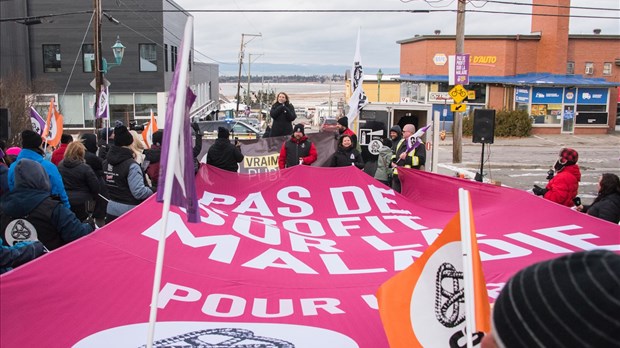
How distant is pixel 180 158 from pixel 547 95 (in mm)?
40284

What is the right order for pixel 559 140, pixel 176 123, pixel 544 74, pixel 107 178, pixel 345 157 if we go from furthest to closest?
pixel 544 74, pixel 559 140, pixel 345 157, pixel 107 178, pixel 176 123

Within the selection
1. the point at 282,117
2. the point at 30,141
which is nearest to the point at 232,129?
the point at 282,117

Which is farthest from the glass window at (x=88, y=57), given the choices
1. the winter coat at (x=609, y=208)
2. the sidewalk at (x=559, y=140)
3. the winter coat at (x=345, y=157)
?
the winter coat at (x=609, y=208)

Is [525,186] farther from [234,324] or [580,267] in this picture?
[580,267]

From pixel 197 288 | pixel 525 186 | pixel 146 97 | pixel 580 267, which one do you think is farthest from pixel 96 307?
pixel 146 97

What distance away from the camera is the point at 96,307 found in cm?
397

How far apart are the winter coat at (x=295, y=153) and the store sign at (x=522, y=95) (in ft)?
107

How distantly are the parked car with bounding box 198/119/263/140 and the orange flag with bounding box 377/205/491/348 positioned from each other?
806 inches

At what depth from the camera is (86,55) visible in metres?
41.1

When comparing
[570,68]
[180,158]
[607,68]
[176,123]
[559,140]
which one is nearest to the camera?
[176,123]

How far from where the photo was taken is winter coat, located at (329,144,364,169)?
10875 millimetres

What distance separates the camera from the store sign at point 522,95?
132ft

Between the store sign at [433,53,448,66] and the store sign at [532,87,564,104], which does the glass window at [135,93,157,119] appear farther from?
the store sign at [532,87,564,104]

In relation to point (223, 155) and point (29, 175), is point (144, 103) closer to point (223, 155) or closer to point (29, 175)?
point (223, 155)
